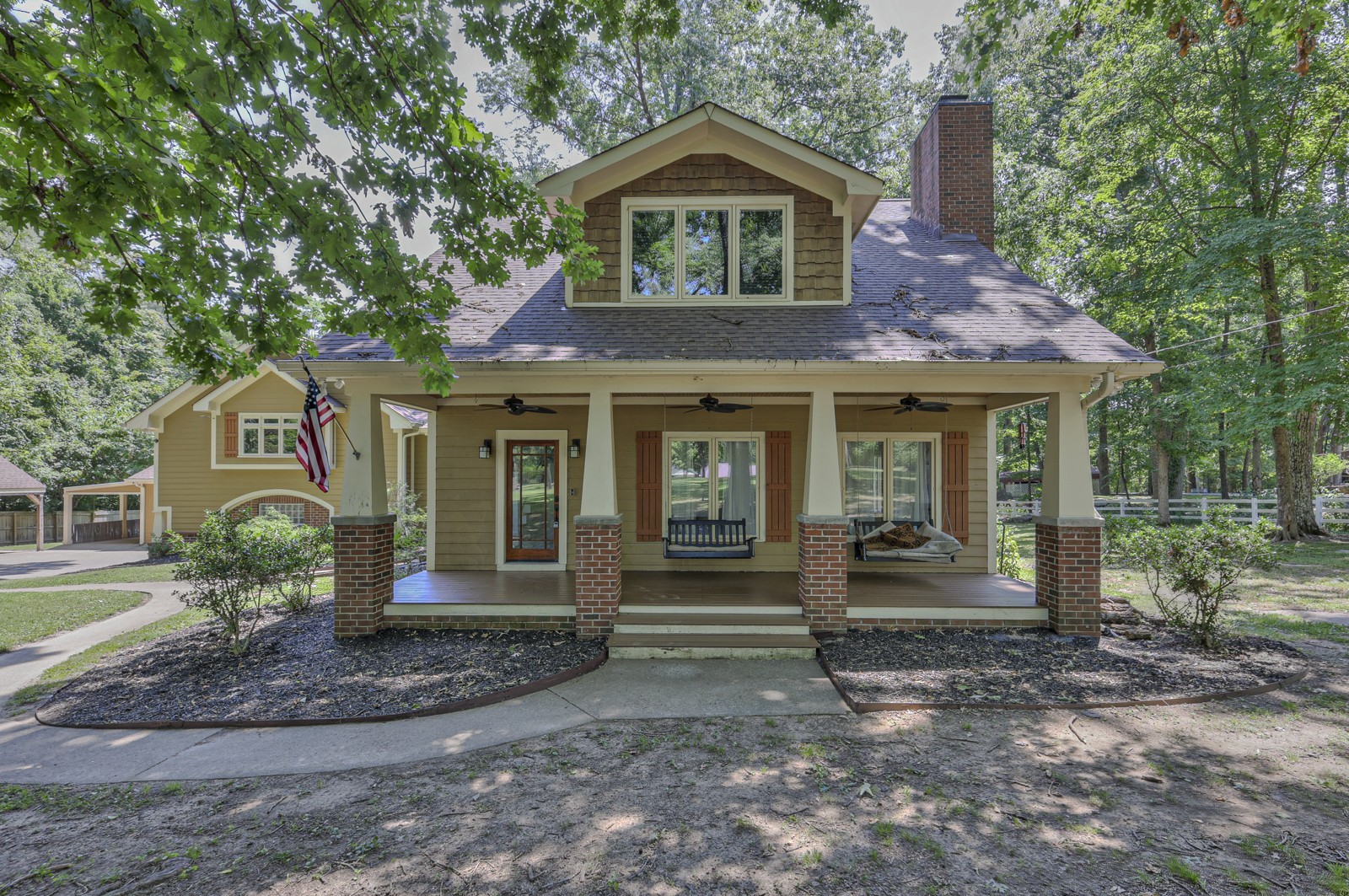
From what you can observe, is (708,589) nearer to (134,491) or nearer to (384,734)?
(384,734)

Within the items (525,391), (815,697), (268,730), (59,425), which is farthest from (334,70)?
(59,425)

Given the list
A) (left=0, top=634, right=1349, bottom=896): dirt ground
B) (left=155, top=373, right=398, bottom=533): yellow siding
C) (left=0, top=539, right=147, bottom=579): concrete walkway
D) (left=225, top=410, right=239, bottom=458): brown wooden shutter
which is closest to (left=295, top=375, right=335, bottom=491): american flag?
(left=0, top=634, right=1349, bottom=896): dirt ground

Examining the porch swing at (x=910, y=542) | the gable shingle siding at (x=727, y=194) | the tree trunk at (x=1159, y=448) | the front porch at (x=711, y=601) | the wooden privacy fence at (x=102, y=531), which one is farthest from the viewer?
the wooden privacy fence at (x=102, y=531)

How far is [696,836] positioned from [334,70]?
209 inches

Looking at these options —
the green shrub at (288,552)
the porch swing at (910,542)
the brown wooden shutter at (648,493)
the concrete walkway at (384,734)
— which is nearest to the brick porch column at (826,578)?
the concrete walkway at (384,734)

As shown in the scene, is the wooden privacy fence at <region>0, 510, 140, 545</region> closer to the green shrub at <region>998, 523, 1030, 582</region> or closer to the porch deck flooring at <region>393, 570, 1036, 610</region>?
the porch deck flooring at <region>393, 570, 1036, 610</region>

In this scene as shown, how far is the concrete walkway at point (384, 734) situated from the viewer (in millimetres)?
3805

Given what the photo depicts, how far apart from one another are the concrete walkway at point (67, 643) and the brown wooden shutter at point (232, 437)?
666 centimetres

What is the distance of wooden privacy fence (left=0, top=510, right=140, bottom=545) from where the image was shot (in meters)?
20.3

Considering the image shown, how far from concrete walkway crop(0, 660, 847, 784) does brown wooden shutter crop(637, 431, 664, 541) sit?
334cm

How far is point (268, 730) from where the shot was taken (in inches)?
172

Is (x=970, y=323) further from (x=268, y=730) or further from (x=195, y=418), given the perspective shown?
(x=195, y=418)

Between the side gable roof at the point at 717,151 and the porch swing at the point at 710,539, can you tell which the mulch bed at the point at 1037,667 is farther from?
the side gable roof at the point at 717,151

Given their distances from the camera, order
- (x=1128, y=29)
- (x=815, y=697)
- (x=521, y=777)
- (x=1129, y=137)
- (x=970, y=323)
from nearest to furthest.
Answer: (x=521, y=777)
(x=815, y=697)
(x=970, y=323)
(x=1128, y=29)
(x=1129, y=137)
